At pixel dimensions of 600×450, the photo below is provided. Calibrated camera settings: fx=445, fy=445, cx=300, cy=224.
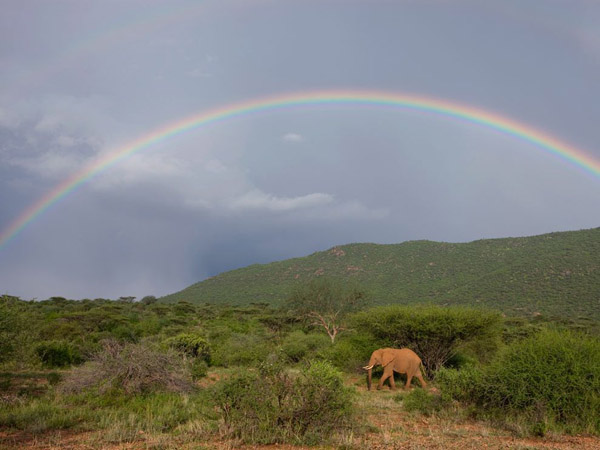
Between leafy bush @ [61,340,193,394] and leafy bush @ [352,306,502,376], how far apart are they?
10.9 m

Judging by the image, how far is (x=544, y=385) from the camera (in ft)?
34.7

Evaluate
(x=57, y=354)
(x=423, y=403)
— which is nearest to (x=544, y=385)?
(x=423, y=403)

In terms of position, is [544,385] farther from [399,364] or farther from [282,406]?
[399,364]

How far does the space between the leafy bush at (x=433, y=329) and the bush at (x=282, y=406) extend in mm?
11718

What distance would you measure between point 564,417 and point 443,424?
284 cm

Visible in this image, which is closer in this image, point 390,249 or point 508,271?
point 508,271

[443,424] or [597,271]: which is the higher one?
[597,271]

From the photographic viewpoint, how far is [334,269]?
292 ft

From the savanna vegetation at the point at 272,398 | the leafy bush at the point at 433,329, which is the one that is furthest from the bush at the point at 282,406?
the leafy bush at the point at 433,329

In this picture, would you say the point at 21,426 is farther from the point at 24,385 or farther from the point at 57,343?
the point at 57,343

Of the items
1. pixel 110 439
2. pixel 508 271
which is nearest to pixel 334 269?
pixel 508 271

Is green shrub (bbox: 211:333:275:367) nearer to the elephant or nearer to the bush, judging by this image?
the elephant

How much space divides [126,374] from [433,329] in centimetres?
1294

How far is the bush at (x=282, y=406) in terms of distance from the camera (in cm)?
855
